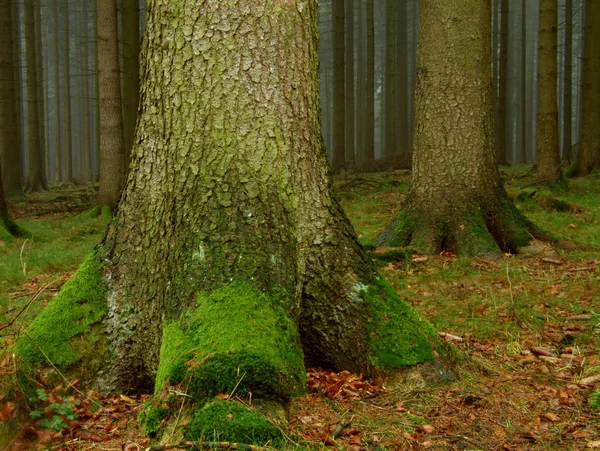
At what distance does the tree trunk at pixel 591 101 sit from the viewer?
1441cm

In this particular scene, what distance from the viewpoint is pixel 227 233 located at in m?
3.39

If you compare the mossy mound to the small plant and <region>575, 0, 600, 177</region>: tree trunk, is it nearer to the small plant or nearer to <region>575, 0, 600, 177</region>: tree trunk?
the small plant

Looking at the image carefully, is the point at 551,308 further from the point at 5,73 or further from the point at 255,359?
the point at 5,73

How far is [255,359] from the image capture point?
115 inches

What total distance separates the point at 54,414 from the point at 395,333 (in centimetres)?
202

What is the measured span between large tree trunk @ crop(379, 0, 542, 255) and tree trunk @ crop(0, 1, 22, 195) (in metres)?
13.2

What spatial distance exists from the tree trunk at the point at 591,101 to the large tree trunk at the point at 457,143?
25.9 ft

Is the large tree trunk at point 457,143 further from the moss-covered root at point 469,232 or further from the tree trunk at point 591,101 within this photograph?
the tree trunk at point 591,101

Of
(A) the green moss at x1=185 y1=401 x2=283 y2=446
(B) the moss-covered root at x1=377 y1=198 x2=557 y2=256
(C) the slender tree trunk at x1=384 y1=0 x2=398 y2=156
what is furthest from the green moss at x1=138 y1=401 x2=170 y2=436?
(C) the slender tree trunk at x1=384 y1=0 x2=398 y2=156

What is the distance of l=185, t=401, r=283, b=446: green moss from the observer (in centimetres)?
260

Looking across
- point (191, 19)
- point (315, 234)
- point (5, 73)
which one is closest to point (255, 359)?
point (315, 234)

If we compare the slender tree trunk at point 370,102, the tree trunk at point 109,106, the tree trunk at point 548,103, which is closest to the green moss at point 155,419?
the tree trunk at point 109,106

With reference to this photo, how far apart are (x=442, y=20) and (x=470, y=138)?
61.7 inches

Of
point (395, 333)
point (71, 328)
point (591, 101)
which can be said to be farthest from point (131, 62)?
point (395, 333)
